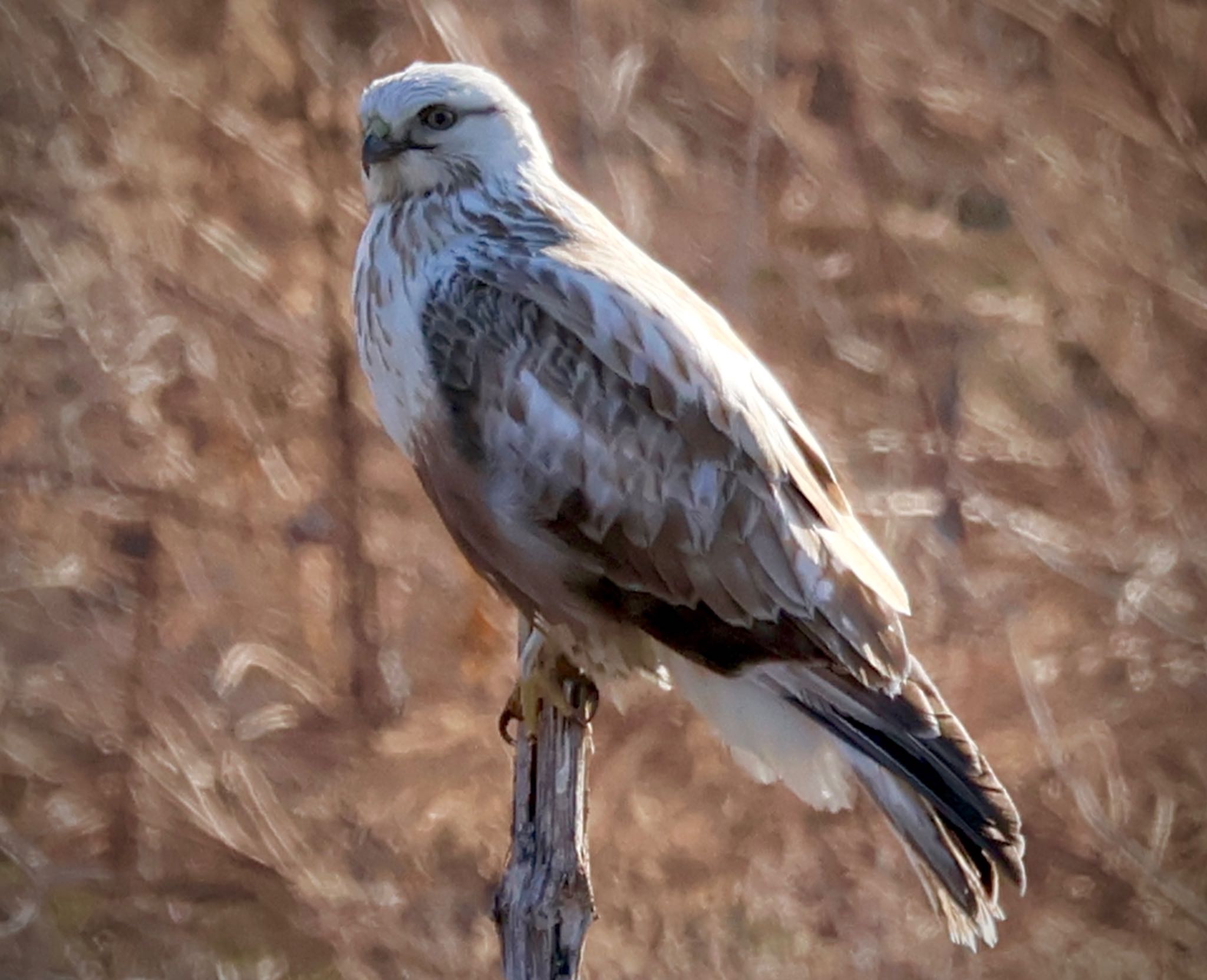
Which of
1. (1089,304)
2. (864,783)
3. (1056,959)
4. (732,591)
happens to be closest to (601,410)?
(732,591)

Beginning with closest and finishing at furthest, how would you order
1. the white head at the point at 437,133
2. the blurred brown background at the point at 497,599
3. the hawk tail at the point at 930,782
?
the hawk tail at the point at 930,782 < the white head at the point at 437,133 < the blurred brown background at the point at 497,599

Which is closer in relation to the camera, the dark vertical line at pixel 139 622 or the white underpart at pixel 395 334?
the white underpart at pixel 395 334

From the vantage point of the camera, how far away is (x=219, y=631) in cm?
321

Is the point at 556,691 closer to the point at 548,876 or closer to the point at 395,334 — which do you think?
the point at 548,876

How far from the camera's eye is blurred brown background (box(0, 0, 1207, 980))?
3107mm

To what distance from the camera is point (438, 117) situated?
6.49 feet

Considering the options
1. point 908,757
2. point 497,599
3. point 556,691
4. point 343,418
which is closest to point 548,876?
point 556,691

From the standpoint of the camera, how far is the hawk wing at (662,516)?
1.86 meters

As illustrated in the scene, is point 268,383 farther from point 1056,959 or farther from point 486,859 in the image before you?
point 1056,959

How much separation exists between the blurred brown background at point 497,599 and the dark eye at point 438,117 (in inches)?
47.5

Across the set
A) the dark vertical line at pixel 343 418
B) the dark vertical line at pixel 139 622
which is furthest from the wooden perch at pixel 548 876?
the dark vertical line at pixel 139 622

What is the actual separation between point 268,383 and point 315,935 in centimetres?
117

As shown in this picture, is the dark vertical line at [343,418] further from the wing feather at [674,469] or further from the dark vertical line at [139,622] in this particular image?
the wing feather at [674,469]

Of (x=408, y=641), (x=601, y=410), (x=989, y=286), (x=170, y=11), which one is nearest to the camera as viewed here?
(x=601, y=410)
